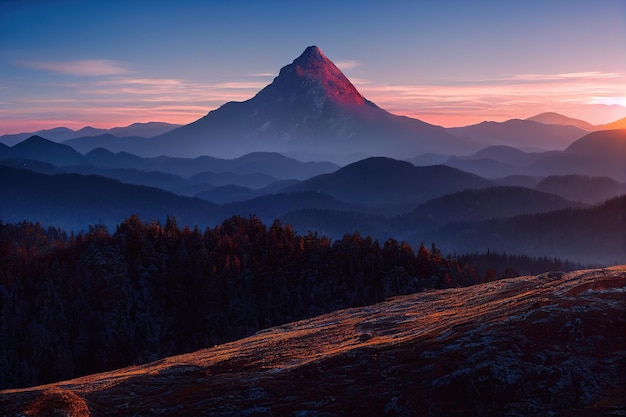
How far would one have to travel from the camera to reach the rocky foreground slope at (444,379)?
1094 inches

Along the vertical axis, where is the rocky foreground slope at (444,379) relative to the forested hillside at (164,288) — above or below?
above

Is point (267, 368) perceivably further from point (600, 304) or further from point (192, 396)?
point (600, 304)

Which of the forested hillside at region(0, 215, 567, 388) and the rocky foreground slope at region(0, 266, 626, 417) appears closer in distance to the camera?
the rocky foreground slope at region(0, 266, 626, 417)

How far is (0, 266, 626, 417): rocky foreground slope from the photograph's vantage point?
91.1 feet

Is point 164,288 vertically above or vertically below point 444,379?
below

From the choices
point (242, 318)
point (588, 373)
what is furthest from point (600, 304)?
point (242, 318)

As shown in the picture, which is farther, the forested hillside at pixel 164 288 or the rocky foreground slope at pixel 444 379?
the forested hillside at pixel 164 288

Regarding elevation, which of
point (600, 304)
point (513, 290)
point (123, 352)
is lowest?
point (123, 352)

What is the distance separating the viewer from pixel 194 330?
141250 millimetres

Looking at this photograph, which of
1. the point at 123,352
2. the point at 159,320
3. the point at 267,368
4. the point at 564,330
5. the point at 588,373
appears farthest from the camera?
the point at 159,320

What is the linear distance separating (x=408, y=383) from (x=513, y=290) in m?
27.1

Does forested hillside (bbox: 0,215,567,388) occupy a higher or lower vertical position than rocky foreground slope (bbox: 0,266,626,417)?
lower

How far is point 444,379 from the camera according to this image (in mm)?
29500

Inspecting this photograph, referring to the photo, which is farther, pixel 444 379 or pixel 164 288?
pixel 164 288
